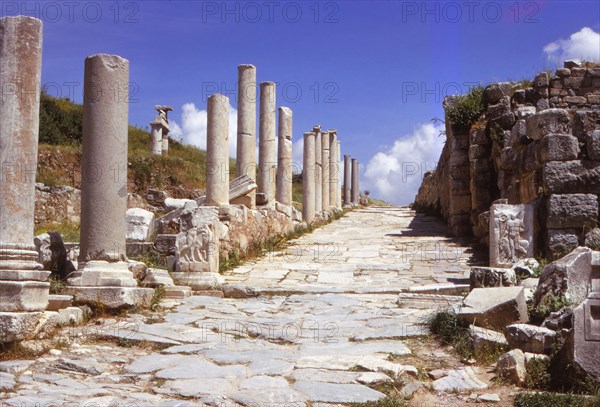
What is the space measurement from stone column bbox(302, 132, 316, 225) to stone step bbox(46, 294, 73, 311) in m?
14.6

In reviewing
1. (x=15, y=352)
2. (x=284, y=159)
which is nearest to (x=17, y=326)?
(x=15, y=352)

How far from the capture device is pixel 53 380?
5195mm

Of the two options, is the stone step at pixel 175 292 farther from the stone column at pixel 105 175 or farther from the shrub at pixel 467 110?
the shrub at pixel 467 110

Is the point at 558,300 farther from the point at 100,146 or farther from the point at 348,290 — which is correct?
the point at 100,146

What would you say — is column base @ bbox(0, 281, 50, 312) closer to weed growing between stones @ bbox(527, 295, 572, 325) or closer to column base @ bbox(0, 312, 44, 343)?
column base @ bbox(0, 312, 44, 343)

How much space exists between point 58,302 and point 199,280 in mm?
3286

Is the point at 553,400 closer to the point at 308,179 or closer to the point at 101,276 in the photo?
the point at 101,276

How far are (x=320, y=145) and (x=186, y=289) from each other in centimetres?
1679

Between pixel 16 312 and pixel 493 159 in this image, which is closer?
pixel 16 312

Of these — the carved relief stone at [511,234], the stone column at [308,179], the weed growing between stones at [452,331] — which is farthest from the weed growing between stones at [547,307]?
the stone column at [308,179]

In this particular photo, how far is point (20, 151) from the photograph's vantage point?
6648mm

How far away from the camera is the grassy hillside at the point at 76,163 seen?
26.8 metres

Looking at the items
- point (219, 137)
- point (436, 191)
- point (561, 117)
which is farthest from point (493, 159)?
point (436, 191)

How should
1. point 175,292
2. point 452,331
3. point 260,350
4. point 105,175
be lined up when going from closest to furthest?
point 260,350 → point 452,331 → point 105,175 → point 175,292
